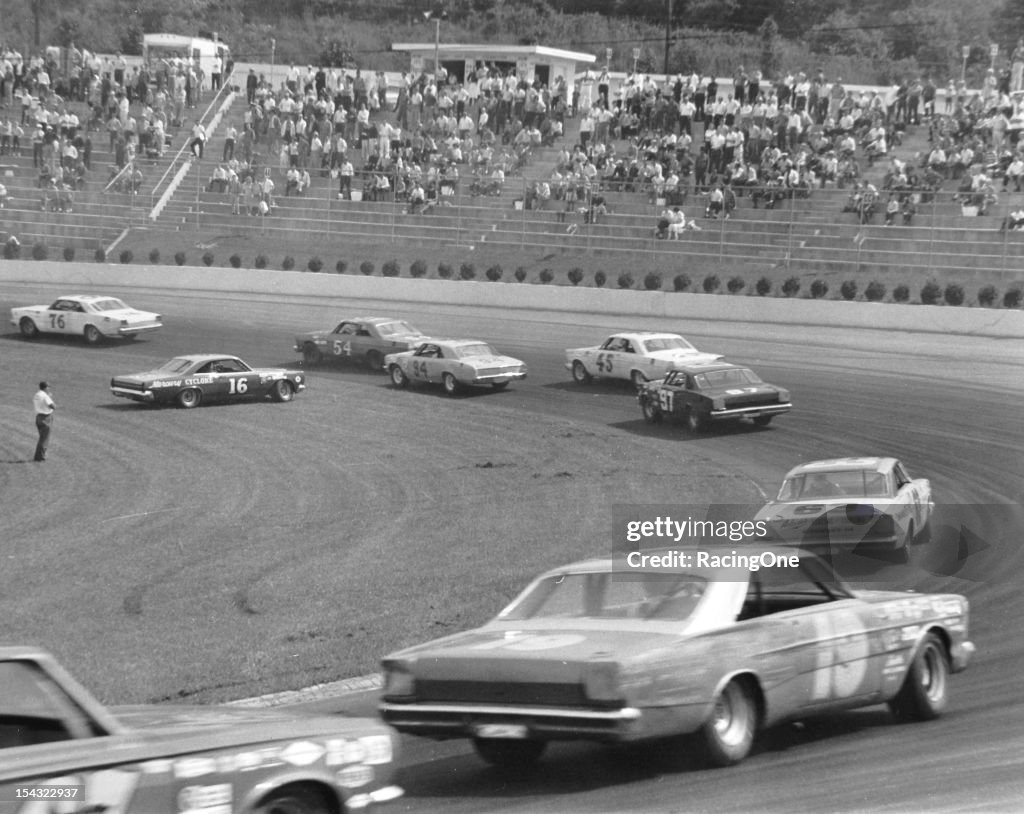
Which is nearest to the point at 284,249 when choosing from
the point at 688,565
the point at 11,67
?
the point at 11,67

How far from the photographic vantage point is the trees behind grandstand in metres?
55.1

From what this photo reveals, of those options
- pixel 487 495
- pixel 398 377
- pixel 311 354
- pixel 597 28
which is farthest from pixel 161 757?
pixel 597 28

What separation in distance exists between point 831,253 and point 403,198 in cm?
1194

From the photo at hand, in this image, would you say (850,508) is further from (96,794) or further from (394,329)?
(394,329)

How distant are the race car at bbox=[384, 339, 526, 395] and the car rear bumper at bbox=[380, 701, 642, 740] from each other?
2038cm

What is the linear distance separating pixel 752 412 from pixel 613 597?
16069 mm

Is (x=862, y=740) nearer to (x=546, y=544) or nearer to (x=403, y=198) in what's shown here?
(x=546, y=544)

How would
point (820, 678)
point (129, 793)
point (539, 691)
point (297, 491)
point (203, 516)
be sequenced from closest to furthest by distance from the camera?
point (129, 793) < point (539, 691) < point (820, 678) < point (203, 516) < point (297, 491)

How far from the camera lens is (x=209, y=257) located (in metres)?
39.7

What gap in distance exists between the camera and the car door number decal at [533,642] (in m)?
7.04

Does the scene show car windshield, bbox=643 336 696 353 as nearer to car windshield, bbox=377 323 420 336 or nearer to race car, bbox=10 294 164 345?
car windshield, bbox=377 323 420 336

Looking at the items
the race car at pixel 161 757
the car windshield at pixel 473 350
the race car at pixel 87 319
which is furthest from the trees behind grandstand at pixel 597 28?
the race car at pixel 161 757

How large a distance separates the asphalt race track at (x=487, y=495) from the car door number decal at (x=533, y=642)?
653mm

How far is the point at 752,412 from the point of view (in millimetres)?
23266
